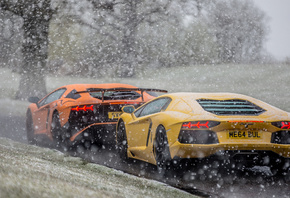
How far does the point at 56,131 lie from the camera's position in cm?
934

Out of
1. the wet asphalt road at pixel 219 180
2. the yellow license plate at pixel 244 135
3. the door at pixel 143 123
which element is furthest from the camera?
the door at pixel 143 123

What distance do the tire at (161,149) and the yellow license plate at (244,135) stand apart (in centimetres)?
91

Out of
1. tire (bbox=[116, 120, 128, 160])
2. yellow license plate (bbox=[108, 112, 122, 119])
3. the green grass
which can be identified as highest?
the green grass

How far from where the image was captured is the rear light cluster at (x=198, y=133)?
6211mm

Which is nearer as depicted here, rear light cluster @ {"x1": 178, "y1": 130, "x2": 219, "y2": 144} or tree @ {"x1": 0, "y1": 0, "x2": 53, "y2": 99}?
rear light cluster @ {"x1": 178, "y1": 130, "x2": 219, "y2": 144}

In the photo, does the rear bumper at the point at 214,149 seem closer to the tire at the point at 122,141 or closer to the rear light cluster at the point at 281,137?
the rear light cluster at the point at 281,137

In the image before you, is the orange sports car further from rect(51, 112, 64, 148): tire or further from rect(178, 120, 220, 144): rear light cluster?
rect(178, 120, 220, 144): rear light cluster

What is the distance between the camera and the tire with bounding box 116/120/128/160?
27.6 feet

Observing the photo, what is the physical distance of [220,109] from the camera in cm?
672

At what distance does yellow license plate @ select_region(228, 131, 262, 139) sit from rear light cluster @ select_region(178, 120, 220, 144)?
0.23 meters

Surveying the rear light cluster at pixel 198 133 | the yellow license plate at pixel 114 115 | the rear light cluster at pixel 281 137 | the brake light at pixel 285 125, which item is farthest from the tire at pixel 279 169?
the yellow license plate at pixel 114 115

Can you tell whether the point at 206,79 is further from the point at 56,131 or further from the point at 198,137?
the point at 198,137

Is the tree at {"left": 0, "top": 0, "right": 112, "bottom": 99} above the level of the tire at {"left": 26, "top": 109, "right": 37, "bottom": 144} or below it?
above

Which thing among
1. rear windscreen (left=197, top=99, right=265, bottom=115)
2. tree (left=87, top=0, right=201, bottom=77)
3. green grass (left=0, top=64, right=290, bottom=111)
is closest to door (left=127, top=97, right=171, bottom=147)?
rear windscreen (left=197, top=99, right=265, bottom=115)
